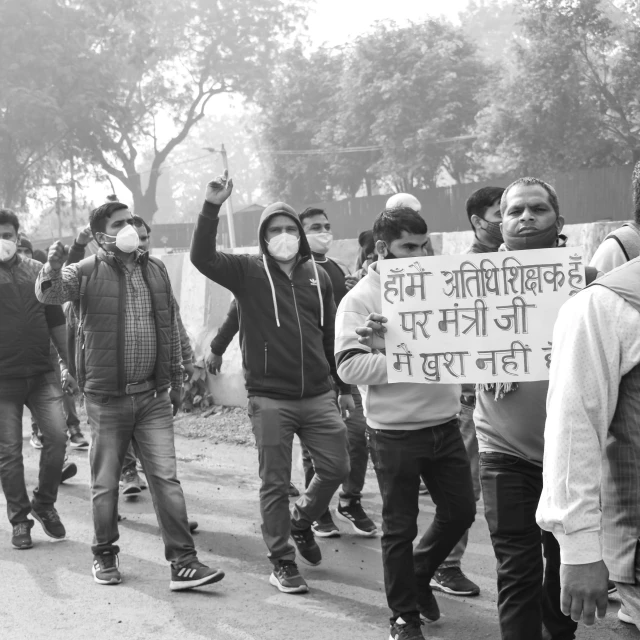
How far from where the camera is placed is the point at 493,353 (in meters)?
3.85

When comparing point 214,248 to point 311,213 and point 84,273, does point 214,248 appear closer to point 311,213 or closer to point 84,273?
point 84,273

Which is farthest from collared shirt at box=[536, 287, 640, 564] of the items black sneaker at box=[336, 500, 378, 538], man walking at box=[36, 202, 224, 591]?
black sneaker at box=[336, 500, 378, 538]

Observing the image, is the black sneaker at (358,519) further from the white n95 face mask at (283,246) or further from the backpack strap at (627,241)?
the backpack strap at (627,241)

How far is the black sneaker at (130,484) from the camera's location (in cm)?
754

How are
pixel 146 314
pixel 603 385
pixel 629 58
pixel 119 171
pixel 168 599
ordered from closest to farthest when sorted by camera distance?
1. pixel 603 385
2. pixel 168 599
3. pixel 146 314
4. pixel 629 58
5. pixel 119 171

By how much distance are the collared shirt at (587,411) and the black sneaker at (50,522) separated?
4726mm

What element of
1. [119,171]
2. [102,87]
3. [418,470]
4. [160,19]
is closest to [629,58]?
[102,87]

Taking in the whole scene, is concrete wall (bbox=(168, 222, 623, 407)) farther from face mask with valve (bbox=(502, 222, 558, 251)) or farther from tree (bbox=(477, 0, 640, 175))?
tree (bbox=(477, 0, 640, 175))

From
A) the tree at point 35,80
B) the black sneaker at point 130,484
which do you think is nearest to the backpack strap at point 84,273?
the black sneaker at point 130,484

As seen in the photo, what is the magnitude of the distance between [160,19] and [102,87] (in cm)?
1911

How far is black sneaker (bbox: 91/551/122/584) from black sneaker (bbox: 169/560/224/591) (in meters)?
0.38

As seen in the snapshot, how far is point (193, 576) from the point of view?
522 centimetres

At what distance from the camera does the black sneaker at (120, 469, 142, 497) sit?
754 centimetres

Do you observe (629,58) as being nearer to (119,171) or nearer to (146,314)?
(146,314)
